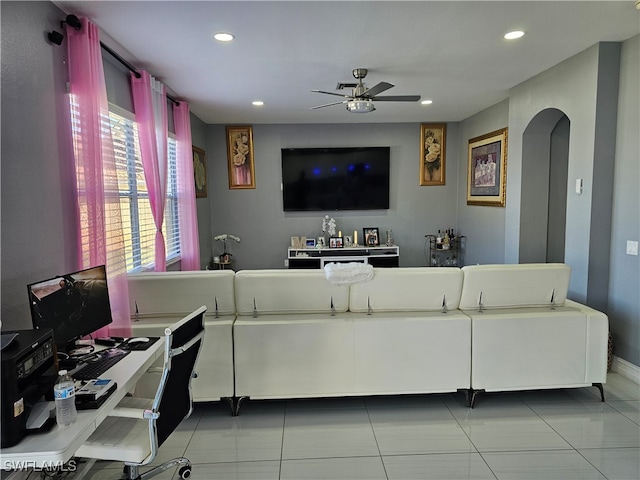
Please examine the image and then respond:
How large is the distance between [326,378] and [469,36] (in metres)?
2.91

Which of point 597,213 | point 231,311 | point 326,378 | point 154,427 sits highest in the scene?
point 597,213

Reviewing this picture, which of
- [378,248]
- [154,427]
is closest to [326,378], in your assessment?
[154,427]

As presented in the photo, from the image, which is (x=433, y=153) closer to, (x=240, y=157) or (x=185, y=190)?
(x=240, y=157)

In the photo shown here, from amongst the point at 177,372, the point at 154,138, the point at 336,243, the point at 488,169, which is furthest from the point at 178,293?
the point at 488,169

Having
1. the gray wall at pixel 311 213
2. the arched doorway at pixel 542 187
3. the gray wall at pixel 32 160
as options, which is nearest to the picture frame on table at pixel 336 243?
the gray wall at pixel 311 213

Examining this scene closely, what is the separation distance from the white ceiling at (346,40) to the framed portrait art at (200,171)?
119cm

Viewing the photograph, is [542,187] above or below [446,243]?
above

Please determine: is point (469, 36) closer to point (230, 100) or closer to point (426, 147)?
point (230, 100)

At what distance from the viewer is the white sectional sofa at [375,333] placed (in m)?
2.81

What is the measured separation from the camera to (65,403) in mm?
1531

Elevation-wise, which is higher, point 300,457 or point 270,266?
point 270,266

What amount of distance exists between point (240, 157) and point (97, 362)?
5.24m

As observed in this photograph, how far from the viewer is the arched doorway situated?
4.76 meters

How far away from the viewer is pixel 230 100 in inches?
204
